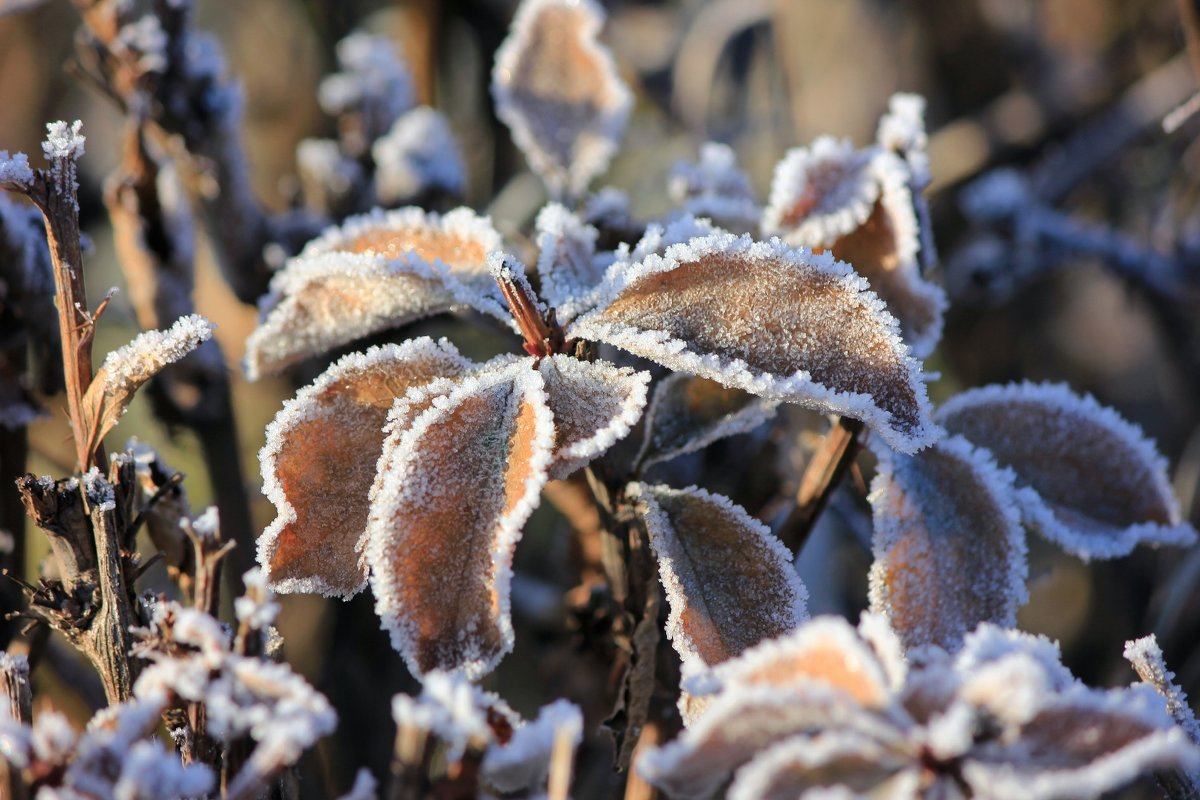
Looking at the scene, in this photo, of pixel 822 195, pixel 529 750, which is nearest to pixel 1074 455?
pixel 822 195

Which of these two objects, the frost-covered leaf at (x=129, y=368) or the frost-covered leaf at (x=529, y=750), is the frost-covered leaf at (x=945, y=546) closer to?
the frost-covered leaf at (x=529, y=750)

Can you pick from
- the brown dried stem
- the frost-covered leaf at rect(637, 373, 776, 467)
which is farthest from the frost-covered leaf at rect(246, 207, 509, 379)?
the brown dried stem

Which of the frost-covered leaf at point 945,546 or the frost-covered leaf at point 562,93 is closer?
the frost-covered leaf at point 945,546

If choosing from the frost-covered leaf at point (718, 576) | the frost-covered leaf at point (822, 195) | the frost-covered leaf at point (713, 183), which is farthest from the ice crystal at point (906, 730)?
the frost-covered leaf at point (713, 183)

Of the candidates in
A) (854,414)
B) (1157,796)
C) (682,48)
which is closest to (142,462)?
(854,414)

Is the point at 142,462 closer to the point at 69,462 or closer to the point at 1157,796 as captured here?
the point at 69,462

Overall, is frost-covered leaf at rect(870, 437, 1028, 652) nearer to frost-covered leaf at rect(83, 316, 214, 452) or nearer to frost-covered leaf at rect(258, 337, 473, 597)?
frost-covered leaf at rect(258, 337, 473, 597)
